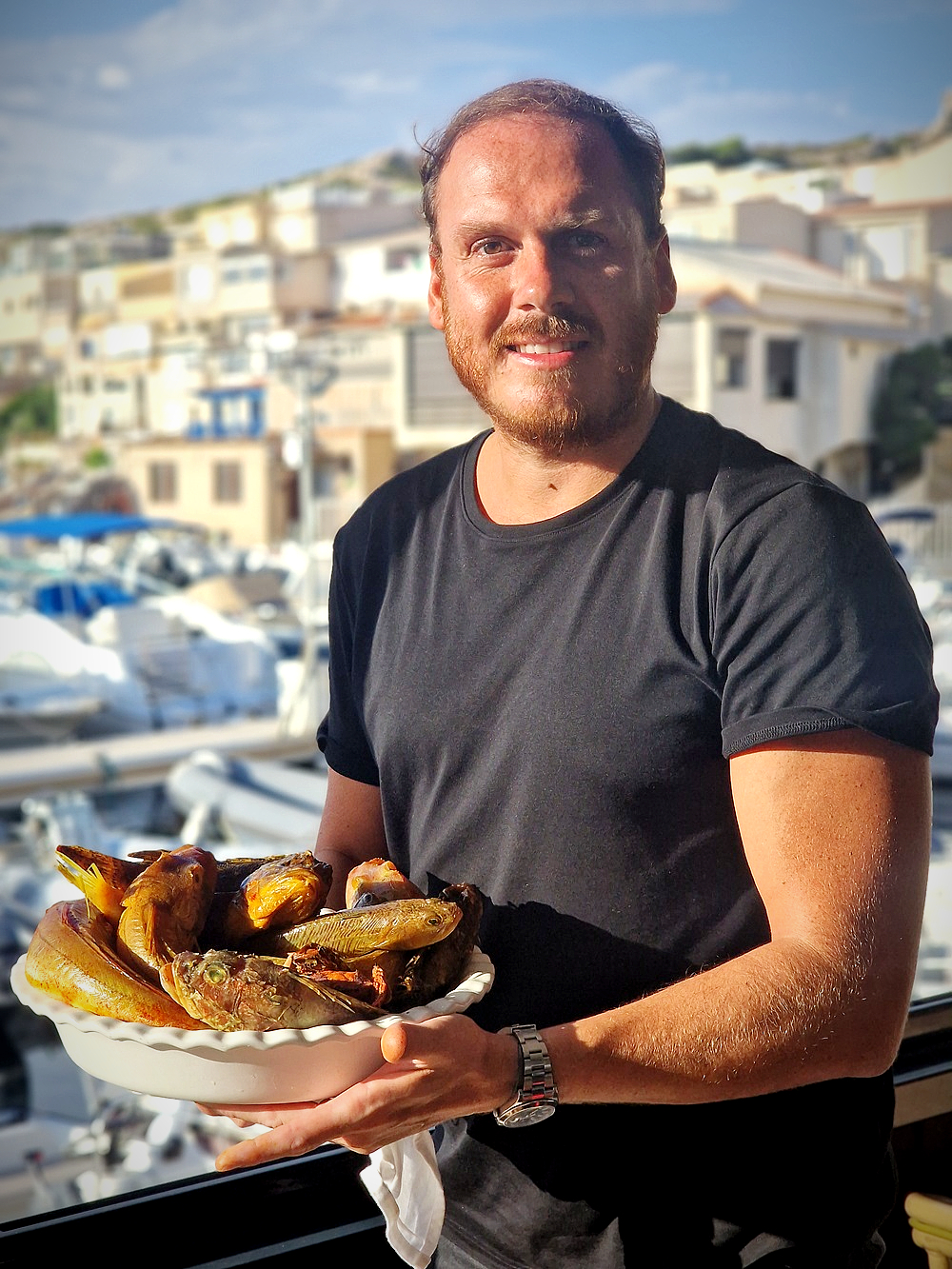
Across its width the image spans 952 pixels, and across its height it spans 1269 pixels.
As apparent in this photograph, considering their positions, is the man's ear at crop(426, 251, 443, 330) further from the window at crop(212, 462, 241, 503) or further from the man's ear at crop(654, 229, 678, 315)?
the window at crop(212, 462, 241, 503)

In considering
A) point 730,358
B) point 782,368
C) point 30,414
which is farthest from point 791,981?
point 30,414

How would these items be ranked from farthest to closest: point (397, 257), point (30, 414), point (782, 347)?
1. point (30, 414)
2. point (397, 257)
3. point (782, 347)

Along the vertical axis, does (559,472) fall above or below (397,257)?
below

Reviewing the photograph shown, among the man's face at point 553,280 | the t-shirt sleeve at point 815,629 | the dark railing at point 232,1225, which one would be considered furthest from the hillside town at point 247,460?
the t-shirt sleeve at point 815,629

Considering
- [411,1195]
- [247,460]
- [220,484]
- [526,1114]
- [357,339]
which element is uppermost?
[357,339]

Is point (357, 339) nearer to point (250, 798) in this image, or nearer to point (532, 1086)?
point (250, 798)

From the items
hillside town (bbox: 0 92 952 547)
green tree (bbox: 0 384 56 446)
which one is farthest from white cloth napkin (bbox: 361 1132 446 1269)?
green tree (bbox: 0 384 56 446)
